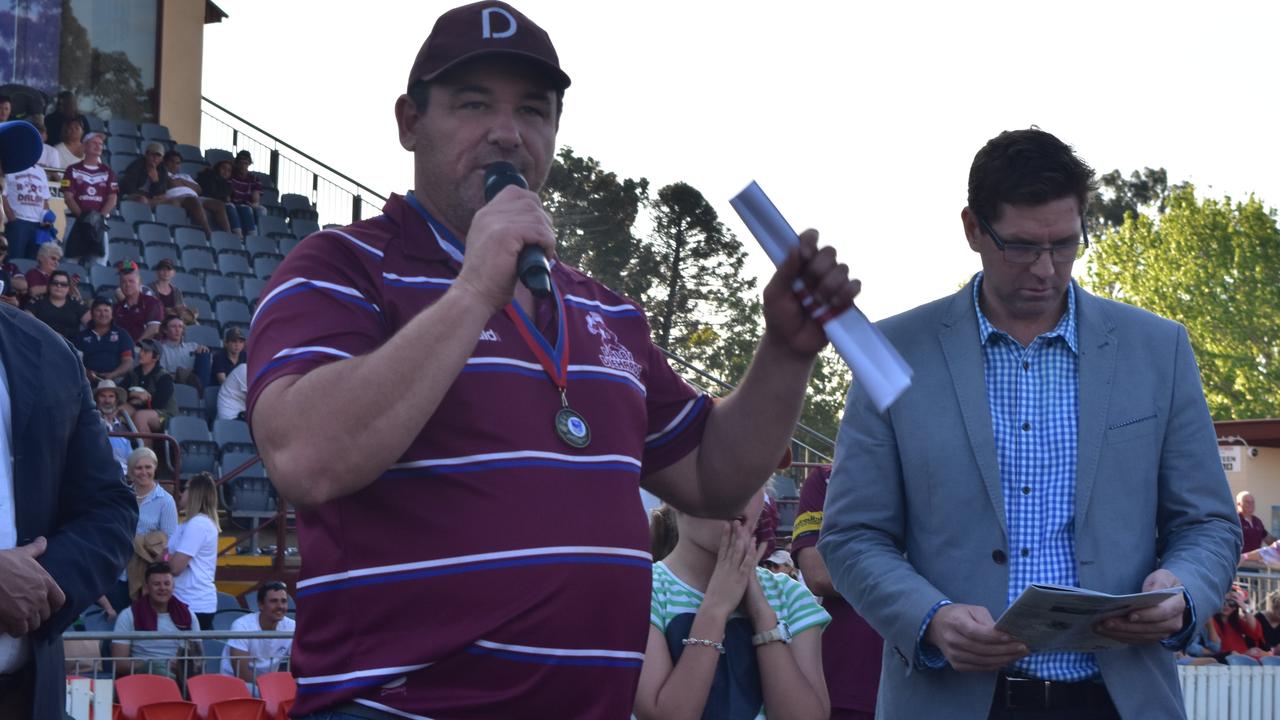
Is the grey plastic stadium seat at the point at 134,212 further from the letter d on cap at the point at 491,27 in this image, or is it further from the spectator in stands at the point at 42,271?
the letter d on cap at the point at 491,27

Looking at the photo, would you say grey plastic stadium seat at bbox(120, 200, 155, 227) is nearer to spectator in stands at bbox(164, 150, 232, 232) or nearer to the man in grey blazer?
spectator in stands at bbox(164, 150, 232, 232)

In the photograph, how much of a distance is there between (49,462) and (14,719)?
539 millimetres

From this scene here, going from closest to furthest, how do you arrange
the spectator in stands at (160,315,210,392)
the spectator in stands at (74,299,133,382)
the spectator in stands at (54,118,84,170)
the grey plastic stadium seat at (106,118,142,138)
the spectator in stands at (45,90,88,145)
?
the spectator in stands at (74,299,133,382), the spectator in stands at (160,315,210,392), the spectator in stands at (54,118,84,170), the spectator in stands at (45,90,88,145), the grey plastic stadium seat at (106,118,142,138)

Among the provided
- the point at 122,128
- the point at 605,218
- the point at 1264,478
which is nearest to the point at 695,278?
the point at 605,218

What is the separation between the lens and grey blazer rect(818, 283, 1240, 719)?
314 cm

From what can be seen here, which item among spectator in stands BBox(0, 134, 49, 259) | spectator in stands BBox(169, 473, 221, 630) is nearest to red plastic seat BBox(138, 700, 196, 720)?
spectator in stands BBox(169, 473, 221, 630)

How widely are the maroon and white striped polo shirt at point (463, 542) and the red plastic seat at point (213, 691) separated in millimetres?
5256

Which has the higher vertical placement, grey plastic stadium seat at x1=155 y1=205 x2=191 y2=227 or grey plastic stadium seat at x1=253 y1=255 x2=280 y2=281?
grey plastic stadium seat at x1=155 y1=205 x2=191 y2=227

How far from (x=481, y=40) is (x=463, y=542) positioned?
2.76ft

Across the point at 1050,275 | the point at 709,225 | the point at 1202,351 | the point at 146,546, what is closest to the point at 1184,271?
the point at 1202,351

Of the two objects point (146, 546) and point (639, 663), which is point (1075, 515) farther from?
point (146, 546)

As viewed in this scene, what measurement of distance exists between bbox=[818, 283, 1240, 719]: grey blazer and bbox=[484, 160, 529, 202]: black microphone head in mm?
1100

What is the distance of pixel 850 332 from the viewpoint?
2273 mm

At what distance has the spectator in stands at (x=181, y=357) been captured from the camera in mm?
13898
